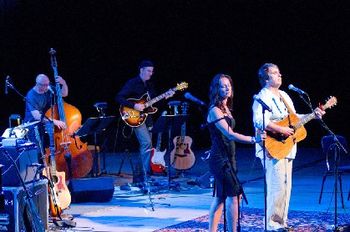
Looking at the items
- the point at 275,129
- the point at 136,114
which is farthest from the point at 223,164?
the point at 136,114

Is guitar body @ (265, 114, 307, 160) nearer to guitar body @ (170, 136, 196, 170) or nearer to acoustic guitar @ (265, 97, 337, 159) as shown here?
acoustic guitar @ (265, 97, 337, 159)

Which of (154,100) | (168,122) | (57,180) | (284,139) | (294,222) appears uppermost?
(154,100)

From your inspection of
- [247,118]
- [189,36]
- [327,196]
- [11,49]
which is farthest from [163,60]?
[327,196]

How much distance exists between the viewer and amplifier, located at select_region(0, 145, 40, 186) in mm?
6867

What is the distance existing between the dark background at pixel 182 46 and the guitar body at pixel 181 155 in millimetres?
3735

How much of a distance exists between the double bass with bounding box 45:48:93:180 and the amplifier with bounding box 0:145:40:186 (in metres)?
2.11

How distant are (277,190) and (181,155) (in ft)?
15.3

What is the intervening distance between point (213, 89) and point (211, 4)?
30.2 feet

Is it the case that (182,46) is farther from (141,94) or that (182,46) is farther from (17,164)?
(17,164)

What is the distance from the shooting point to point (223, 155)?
6457 millimetres

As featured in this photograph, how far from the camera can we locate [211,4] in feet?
50.8

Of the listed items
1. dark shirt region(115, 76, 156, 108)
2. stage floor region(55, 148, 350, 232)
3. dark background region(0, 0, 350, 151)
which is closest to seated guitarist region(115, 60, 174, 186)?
dark shirt region(115, 76, 156, 108)

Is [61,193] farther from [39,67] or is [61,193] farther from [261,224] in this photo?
[39,67]

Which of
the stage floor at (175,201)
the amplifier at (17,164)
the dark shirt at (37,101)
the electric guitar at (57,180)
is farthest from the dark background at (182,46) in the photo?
the amplifier at (17,164)
